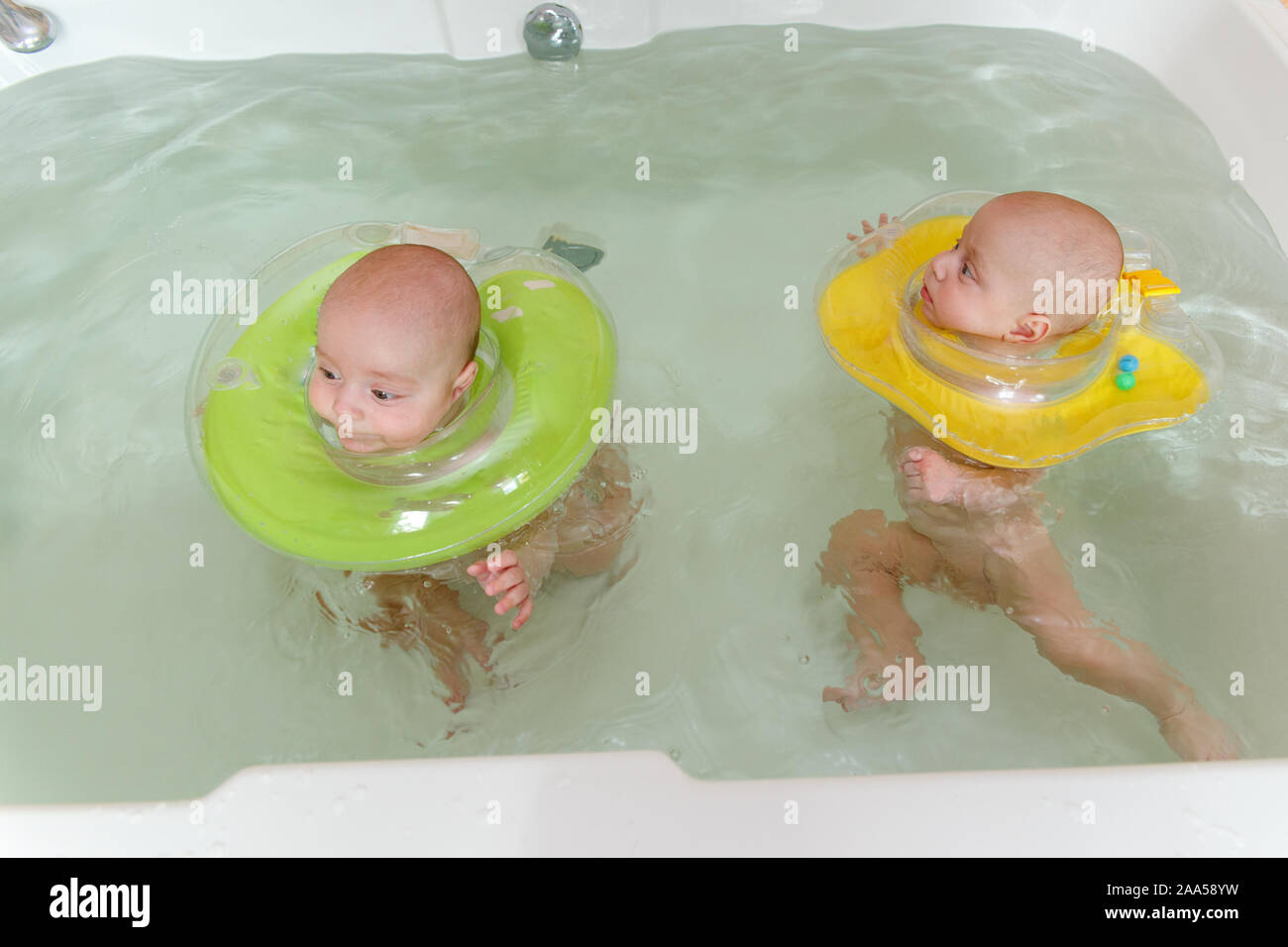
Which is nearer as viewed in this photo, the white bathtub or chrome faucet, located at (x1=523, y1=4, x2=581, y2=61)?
the white bathtub

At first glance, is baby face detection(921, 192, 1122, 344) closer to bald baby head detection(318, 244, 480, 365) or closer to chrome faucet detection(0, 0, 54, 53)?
bald baby head detection(318, 244, 480, 365)

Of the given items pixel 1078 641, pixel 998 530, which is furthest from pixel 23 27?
pixel 1078 641

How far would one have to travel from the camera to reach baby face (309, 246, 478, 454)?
1122mm

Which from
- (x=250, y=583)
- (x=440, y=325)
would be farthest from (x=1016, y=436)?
(x=250, y=583)

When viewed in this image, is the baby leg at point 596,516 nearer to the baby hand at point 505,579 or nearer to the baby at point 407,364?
the baby at point 407,364

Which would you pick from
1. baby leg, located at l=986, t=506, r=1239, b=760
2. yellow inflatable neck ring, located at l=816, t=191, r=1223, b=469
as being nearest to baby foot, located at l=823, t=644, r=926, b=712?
baby leg, located at l=986, t=506, r=1239, b=760

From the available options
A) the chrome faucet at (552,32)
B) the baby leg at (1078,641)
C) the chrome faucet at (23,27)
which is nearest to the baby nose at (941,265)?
the baby leg at (1078,641)

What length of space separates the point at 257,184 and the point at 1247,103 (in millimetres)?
2016

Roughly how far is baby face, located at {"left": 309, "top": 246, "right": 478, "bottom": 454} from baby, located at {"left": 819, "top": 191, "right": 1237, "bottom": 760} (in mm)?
695

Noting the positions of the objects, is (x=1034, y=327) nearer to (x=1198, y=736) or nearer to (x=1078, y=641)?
(x=1078, y=641)

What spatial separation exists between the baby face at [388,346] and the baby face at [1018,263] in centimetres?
67

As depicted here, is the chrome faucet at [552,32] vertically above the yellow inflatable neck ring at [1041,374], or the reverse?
the chrome faucet at [552,32]

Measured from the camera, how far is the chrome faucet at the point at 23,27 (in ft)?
6.63
